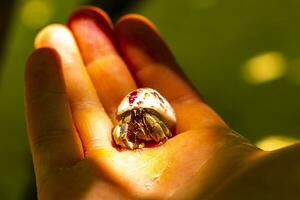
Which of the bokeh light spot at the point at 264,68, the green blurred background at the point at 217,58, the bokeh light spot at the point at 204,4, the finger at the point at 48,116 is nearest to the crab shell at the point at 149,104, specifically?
the finger at the point at 48,116

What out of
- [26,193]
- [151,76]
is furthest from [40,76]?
[26,193]

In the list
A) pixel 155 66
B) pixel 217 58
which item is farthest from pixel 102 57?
pixel 217 58

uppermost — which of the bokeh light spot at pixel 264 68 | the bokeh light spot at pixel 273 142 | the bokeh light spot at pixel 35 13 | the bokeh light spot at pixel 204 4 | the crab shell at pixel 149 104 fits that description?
the bokeh light spot at pixel 204 4

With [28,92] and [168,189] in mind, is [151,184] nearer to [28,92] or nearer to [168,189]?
[168,189]

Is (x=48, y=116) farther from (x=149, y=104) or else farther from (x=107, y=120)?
(x=149, y=104)

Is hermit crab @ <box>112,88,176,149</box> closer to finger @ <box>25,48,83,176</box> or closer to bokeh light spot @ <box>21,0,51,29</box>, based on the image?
finger @ <box>25,48,83,176</box>

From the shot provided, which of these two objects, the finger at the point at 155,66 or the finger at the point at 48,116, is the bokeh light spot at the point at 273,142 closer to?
the finger at the point at 155,66
